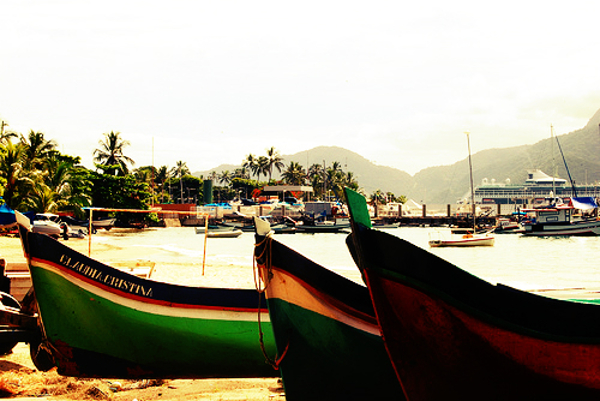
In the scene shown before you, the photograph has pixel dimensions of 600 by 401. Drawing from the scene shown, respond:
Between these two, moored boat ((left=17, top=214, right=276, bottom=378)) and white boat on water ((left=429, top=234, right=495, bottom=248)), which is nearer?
moored boat ((left=17, top=214, right=276, bottom=378))

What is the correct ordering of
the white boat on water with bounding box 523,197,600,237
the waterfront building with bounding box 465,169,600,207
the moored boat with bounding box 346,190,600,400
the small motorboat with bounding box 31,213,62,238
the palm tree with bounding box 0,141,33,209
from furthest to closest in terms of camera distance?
the waterfront building with bounding box 465,169,600,207, the white boat on water with bounding box 523,197,600,237, the palm tree with bounding box 0,141,33,209, the small motorboat with bounding box 31,213,62,238, the moored boat with bounding box 346,190,600,400

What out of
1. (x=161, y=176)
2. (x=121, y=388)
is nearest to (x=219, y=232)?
(x=121, y=388)

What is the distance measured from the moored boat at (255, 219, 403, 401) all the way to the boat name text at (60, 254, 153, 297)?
189 centimetres

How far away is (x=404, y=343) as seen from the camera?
13.1 feet

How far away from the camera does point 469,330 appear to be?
12.5 ft

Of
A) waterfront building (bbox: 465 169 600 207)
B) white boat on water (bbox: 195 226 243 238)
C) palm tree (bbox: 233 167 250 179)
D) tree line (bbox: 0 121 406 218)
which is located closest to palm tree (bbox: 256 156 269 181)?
tree line (bbox: 0 121 406 218)

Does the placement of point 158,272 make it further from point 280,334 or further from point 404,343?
point 404,343

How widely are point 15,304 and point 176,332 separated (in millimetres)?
2995

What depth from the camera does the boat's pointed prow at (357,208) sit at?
3.90 metres

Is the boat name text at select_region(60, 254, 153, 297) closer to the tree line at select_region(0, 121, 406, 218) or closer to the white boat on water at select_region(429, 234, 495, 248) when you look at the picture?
the tree line at select_region(0, 121, 406, 218)

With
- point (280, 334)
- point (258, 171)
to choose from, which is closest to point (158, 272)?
point (280, 334)

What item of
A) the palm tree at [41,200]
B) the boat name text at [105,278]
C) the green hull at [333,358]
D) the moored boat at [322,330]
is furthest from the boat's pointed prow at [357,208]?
Answer: the palm tree at [41,200]

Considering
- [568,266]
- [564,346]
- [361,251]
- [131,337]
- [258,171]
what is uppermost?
[258,171]

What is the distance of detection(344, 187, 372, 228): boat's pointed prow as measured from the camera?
3904mm
